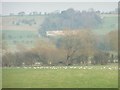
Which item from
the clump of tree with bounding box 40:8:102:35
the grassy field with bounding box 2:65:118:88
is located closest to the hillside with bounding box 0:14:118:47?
the clump of tree with bounding box 40:8:102:35

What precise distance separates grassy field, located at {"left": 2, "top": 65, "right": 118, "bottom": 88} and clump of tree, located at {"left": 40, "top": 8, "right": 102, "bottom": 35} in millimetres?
590

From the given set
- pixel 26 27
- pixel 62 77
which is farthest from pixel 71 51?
pixel 26 27

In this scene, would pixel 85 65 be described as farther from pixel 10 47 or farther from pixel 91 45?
pixel 10 47

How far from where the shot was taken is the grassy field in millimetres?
4141

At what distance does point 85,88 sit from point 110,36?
810mm

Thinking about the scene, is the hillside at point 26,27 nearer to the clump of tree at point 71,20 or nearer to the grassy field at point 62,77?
the clump of tree at point 71,20

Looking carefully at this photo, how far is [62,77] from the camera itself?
4.28 metres

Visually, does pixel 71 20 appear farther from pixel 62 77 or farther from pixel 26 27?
pixel 62 77

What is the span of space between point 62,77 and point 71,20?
802 millimetres

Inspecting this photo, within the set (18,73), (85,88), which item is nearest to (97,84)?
(85,88)

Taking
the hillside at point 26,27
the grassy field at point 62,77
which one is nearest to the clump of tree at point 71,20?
the hillside at point 26,27

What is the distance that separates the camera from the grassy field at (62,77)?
4141 millimetres

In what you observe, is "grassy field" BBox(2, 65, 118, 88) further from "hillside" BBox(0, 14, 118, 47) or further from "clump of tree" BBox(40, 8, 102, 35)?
"clump of tree" BBox(40, 8, 102, 35)

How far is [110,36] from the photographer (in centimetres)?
428
